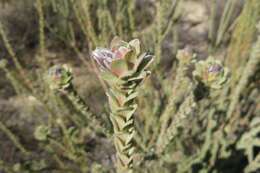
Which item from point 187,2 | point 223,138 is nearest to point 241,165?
point 223,138

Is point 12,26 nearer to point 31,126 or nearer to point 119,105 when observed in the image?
point 31,126

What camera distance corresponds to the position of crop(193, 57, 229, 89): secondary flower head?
918 millimetres

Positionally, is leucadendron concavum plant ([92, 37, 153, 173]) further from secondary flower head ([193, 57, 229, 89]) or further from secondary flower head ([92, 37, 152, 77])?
secondary flower head ([193, 57, 229, 89])

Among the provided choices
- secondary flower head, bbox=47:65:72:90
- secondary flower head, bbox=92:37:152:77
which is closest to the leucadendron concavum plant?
secondary flower head, bbox=92:37:152:77

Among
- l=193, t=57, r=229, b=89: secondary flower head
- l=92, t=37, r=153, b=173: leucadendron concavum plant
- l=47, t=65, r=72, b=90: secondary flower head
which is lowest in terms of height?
l=193, t=57, r=229, b=89: secondary flower head

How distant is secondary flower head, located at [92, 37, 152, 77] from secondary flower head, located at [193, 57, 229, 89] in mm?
335

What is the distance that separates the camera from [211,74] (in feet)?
3.02

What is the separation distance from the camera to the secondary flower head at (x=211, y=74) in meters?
0.92

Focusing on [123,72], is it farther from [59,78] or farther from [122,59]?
[59,78]

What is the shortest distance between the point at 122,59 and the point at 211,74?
39 centimetres

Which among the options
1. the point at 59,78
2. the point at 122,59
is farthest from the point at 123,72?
the point at 59,78

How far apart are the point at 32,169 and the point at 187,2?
224cm

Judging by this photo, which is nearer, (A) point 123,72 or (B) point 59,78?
(A) point 123,72

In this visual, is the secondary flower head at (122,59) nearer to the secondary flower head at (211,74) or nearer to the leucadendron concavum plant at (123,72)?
the leucadendron concavum plant at (123,72)
